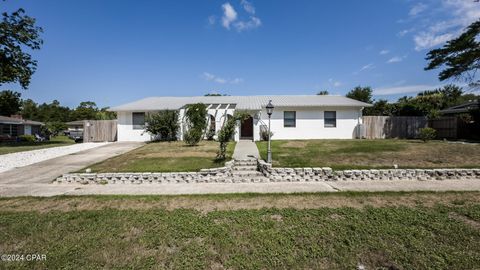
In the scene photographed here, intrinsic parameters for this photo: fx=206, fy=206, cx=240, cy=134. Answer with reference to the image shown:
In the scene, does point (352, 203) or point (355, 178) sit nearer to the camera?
point (352, 203)

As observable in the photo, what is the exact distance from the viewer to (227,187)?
7.09m

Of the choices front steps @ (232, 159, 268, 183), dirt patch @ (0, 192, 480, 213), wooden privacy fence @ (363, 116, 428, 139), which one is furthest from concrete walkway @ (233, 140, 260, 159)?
wooden privacy fence @ (363, 116, 428, 139)

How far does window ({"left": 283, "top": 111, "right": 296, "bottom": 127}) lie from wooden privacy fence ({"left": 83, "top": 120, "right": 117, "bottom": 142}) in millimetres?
16383

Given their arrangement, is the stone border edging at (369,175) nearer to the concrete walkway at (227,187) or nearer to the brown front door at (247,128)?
the concrete walkway at (227,187)

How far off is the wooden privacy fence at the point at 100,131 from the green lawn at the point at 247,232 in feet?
51.6

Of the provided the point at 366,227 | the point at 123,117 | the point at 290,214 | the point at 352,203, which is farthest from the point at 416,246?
the point at 123,117

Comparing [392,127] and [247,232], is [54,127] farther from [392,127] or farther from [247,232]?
[392,127]

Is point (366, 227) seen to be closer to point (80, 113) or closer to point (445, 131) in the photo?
point (445, 131)

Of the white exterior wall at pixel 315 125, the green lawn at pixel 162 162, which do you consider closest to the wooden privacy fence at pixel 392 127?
the white exterior wall at pixel 315 125

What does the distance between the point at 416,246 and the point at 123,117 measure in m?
21.0

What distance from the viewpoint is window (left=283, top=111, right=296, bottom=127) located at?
1828 centimetres

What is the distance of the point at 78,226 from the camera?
4422 millimetres

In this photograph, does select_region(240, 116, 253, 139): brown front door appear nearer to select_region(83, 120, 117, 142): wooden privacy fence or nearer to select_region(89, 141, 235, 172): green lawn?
select_region(89, 141, 235, 172): green lawn

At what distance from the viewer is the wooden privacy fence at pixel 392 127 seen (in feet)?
62.3
